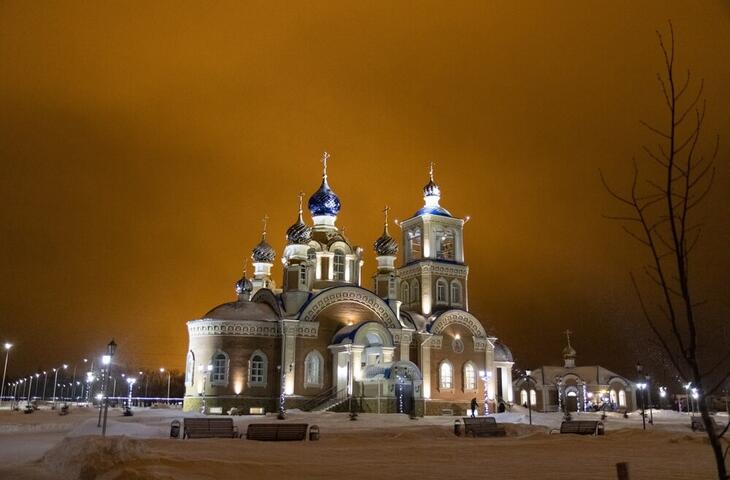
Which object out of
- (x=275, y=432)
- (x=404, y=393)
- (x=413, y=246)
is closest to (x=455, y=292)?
(x=413, y=246)

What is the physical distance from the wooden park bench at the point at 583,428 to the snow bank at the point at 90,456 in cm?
1550

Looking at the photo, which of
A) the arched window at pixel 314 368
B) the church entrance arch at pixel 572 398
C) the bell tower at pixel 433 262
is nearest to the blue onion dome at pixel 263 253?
the bell tower at pixel 433 262

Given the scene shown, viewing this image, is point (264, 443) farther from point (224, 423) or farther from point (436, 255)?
point (436, 255)

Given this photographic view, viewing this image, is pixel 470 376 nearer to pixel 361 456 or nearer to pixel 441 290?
pixel 441 290

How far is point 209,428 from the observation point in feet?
69.8

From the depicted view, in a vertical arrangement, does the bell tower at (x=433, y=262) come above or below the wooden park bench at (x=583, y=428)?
above

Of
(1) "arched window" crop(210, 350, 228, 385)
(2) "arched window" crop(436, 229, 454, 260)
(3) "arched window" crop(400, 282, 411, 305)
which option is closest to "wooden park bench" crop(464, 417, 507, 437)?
(1) "arched window" crop(210, 350, 228, 385)

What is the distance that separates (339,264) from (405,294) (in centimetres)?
682

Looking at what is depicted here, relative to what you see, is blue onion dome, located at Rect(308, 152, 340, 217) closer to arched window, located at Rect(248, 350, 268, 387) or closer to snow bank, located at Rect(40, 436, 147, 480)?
arched window, located at Rect(248, 350, 268, 387)

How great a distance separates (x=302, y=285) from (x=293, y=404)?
741 centimetres

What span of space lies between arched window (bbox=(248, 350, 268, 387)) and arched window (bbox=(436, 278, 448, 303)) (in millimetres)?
14470

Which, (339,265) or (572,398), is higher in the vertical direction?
(339,265)

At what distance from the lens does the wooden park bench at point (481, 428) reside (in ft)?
78.7

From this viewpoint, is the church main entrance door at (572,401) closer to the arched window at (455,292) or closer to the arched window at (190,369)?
the arched window at (455,292)
